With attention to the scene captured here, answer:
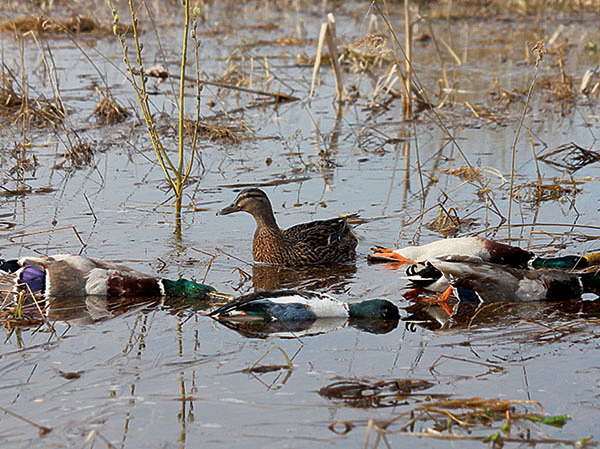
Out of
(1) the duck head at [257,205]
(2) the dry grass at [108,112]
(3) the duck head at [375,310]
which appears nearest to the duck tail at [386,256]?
(1) the duck head at [257,205]

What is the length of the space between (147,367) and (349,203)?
3465mm

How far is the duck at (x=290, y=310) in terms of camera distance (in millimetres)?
4684

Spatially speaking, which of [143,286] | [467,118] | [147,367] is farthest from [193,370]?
[467,118]

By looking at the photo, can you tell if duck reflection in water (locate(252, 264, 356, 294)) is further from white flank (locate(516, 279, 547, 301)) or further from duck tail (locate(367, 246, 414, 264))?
white flank (locate(516, 279, 547, 301))

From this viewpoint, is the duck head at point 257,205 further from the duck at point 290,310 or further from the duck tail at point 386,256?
the duck at point 290,310

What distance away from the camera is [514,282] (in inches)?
199

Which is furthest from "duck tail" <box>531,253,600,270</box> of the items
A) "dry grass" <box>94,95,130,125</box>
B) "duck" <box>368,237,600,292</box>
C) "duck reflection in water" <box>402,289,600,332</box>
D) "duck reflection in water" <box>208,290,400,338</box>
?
"dry grass" <box>94,95,130,125</box>

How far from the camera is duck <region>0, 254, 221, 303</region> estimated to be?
5000 millimetres

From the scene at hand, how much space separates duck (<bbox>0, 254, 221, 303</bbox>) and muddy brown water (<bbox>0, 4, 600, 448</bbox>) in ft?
0.48

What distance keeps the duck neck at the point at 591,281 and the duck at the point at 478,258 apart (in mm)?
195

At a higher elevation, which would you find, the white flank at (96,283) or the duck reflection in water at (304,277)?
the white flank at (96,283)

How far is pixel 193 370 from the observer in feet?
13.2

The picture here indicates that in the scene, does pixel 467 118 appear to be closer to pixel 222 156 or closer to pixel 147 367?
pixel 222 156

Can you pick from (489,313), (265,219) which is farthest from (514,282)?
(265,219)
